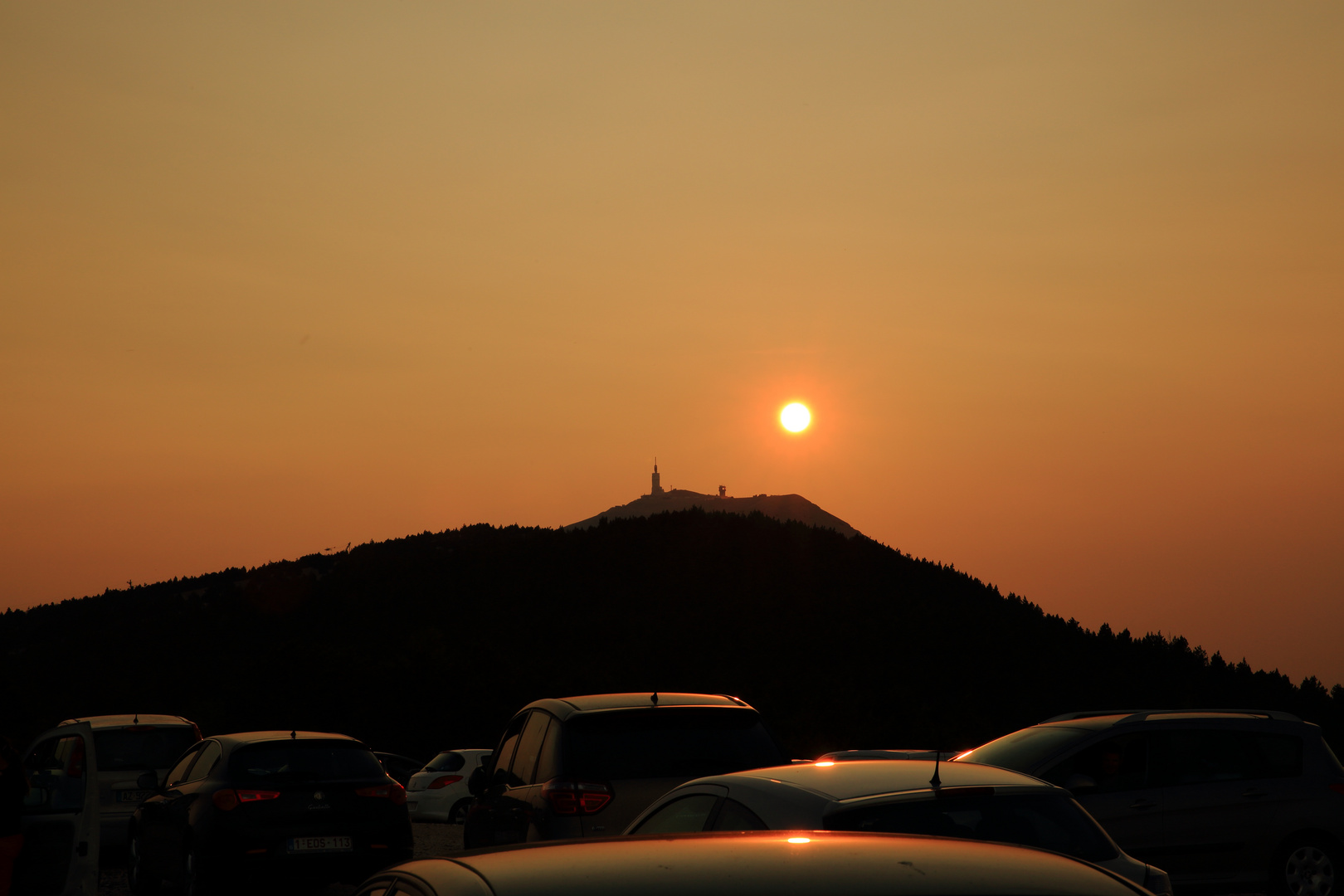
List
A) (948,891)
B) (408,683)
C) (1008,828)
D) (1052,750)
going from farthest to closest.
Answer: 1. (408,683)
2. (1052,750)
3. (1008,828)
4. (948,891)

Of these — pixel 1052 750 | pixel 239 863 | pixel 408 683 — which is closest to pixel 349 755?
pixel 239 863

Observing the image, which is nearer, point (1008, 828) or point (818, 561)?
point (1008, 828)

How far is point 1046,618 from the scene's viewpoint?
3135 inches

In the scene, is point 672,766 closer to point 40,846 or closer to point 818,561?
point 40,846

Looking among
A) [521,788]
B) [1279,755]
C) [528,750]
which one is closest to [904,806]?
[521,788]

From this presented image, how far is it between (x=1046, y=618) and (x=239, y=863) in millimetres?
73460

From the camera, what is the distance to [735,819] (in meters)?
6.06

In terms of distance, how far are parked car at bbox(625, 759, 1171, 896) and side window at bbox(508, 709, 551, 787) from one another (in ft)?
11.2

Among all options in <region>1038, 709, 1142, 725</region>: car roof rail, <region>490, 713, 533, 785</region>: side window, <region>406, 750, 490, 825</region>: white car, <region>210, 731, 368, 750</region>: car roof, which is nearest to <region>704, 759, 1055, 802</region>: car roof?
<region>490, 713, 533, 785</region>: side window

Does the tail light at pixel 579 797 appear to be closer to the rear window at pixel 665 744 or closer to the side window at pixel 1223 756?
the rear window at pixel 665 744

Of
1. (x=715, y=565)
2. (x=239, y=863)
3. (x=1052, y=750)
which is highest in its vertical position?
(x=715, y=565)

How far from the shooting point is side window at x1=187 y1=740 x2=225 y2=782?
1255 cm

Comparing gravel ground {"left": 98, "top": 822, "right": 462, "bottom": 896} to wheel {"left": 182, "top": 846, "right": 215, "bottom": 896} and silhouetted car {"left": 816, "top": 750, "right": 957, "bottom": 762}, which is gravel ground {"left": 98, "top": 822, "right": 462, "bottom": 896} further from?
silhouetted car {"left": 816, "top": 750, "right": 957, "bottom": 762}

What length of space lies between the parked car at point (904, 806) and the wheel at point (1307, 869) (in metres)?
6.00
